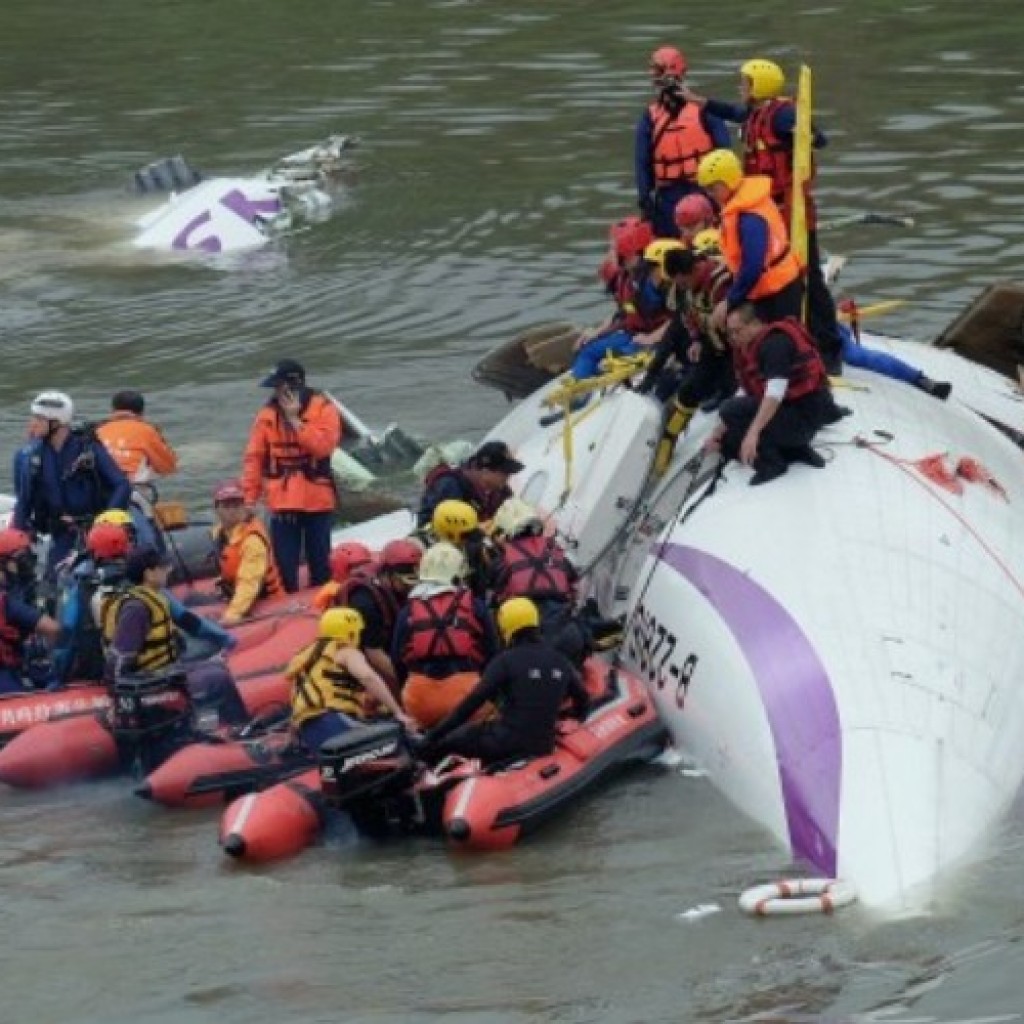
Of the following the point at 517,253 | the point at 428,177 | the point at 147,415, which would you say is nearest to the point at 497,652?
the point at 147,415

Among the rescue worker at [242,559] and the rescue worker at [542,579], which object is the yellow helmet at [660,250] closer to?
the rescue worker at [542,579]

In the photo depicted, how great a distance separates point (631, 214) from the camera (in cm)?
2819

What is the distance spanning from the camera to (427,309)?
25.9 metres

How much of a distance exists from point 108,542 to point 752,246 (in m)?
3.79

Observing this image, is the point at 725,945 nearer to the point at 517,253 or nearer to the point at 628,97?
the point at 517,253

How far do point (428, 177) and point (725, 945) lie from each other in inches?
746

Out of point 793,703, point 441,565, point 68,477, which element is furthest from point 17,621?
point 793,703

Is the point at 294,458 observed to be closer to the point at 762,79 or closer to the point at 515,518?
the point at 515,518

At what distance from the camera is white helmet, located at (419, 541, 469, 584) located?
1458 cm

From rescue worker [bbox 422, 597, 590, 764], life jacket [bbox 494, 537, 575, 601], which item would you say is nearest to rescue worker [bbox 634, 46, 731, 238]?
life jacket [bbox 494, 537, 575, 601]

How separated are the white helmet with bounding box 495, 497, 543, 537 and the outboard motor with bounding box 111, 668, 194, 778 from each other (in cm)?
185

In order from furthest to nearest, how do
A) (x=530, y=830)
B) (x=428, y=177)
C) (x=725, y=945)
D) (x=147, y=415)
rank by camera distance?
(x=428, y=177) → (x=147, y=415) → (x=530, y=830) → (x=725, y=945)

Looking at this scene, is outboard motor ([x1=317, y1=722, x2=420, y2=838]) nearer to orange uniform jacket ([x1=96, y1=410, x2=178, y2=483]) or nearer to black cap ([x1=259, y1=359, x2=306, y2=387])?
black cap ([x1=259, y1=359, x2=306, y2=387])

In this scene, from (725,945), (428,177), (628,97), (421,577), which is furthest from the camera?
(628,97)
